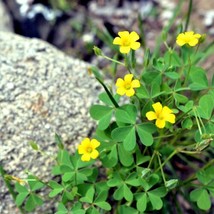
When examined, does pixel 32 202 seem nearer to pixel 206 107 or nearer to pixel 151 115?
pixel 151 115

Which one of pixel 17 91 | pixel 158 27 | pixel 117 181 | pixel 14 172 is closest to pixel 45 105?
pixel 17 91

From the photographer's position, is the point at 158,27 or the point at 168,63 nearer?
the point at 168,63

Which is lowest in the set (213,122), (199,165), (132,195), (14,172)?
(199,165)

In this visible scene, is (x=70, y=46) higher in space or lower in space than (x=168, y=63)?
lower

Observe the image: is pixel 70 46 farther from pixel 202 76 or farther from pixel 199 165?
pixel 202 76

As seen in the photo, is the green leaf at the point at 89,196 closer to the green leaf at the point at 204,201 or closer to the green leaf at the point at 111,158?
the green leaf at the point at 111,158

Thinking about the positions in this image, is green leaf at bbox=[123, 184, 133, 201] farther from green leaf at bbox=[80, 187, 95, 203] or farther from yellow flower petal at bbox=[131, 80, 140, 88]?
yellow flower petal at bbox=[131, 80, 140, 88]

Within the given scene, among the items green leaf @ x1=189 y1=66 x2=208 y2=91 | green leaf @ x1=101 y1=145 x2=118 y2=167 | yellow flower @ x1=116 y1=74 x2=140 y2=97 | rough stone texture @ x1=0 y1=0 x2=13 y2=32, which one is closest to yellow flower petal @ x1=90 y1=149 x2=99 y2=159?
green leaf @ x1=101 y1=145 x2=118 y2=167
